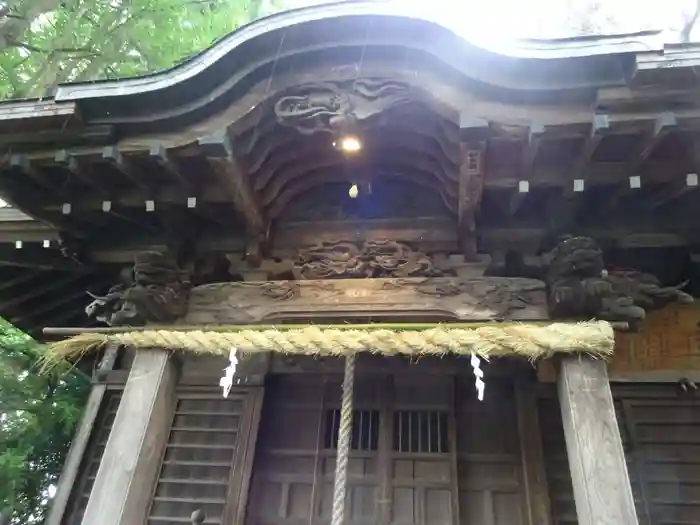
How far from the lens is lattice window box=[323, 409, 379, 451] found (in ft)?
16.9

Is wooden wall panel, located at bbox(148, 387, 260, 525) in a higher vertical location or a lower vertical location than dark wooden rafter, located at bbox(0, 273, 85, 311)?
lower

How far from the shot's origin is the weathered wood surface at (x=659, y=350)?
4863 mm

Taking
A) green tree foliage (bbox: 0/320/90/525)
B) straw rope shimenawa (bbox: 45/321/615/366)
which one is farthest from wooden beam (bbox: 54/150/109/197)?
green tree foliage (bbox: 0/320/90/525)

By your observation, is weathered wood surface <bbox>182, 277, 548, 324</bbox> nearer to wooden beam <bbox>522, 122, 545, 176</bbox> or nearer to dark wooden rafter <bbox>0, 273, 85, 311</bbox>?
wooden beam <bbox>522, 122, 545, 176</bbox>

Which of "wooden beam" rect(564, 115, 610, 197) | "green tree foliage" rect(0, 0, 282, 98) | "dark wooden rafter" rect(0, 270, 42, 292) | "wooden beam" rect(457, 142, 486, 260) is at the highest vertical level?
"green tree foliage" rect(0, 0, 282, 98)

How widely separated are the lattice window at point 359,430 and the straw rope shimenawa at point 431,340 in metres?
1.57

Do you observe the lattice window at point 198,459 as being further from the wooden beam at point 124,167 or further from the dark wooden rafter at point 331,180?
the wooden beam at point 124,167

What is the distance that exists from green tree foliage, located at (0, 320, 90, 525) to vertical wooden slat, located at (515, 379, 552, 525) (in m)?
6.41

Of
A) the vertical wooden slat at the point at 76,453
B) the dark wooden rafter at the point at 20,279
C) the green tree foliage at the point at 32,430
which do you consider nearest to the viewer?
the vertical wooden slat at the point at 76,453

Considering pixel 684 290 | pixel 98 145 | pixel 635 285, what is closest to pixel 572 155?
pixel 635 285

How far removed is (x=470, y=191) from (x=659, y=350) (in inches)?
94.4

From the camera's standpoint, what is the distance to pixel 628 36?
3.94m

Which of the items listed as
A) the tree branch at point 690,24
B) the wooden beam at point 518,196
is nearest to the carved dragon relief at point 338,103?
the wooden beam at point 518,196

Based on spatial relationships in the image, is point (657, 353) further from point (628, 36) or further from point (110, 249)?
point (110, 249)
